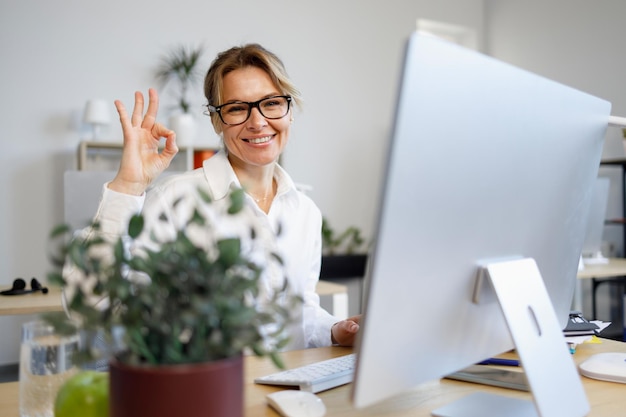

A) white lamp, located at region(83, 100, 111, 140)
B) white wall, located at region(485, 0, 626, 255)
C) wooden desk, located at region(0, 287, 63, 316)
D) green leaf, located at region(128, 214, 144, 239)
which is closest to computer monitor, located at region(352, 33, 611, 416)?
green leaf, located at region(128, 214, 144, 239)

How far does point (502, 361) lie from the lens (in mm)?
1185

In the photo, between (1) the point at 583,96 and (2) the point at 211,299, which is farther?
(1) the point at 583,96

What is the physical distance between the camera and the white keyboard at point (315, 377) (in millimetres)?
1016

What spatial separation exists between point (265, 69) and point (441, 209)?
3.66 feet

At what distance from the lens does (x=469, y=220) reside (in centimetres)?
78

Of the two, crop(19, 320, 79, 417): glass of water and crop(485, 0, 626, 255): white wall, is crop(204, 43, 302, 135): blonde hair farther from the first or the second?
crop(485, 0, 626, 255): white wall

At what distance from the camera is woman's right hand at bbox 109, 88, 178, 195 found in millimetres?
1208

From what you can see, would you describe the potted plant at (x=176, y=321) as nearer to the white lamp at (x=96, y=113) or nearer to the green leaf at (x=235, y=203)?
the green leaf at (x=235, y=203)

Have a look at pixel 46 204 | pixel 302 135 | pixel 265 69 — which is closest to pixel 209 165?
pixel 265 69

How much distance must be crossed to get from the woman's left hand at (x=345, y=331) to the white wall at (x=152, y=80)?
2.30m

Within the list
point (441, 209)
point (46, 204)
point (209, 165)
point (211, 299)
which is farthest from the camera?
point (46, 204)

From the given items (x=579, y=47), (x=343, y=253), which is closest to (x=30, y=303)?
(x=343, y=253)

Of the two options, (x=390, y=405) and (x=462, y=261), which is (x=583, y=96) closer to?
(x=462, y=261)

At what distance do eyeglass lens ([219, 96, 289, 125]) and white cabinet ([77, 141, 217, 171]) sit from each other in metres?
2.95
